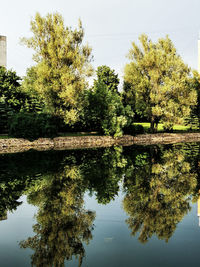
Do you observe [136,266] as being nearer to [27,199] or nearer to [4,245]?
[4,245]

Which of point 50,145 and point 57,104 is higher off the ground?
point 57,104

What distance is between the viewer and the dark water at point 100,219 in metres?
4.24

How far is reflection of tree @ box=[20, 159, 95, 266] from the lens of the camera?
4.32 m

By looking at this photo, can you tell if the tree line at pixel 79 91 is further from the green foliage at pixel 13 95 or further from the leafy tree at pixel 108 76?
the leafy tree at pixel 108 76

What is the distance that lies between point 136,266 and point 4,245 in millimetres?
2330

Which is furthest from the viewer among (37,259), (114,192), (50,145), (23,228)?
(50,145)

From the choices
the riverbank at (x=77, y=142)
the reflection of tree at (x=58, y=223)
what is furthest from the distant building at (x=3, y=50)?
the reflection of tree at (x=58, y=223)

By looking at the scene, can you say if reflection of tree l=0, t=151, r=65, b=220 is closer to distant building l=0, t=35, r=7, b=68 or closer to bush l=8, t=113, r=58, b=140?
bush l=8, t=113, r=58, b=140

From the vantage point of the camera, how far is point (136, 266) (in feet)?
12.7

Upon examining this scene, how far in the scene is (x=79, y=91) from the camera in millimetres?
28047

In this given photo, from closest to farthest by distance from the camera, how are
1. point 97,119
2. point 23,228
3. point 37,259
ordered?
point 37,259 < point 23,228 < point 97,119

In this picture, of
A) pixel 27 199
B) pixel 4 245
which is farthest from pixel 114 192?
pixel 4 245

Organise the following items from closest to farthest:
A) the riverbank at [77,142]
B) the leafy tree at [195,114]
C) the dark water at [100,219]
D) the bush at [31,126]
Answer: the dark water at [100,219] < the riverbank at [77,142] < the bush at [31,126] < the leafy tree at [195,114]

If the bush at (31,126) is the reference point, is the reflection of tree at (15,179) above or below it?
below
